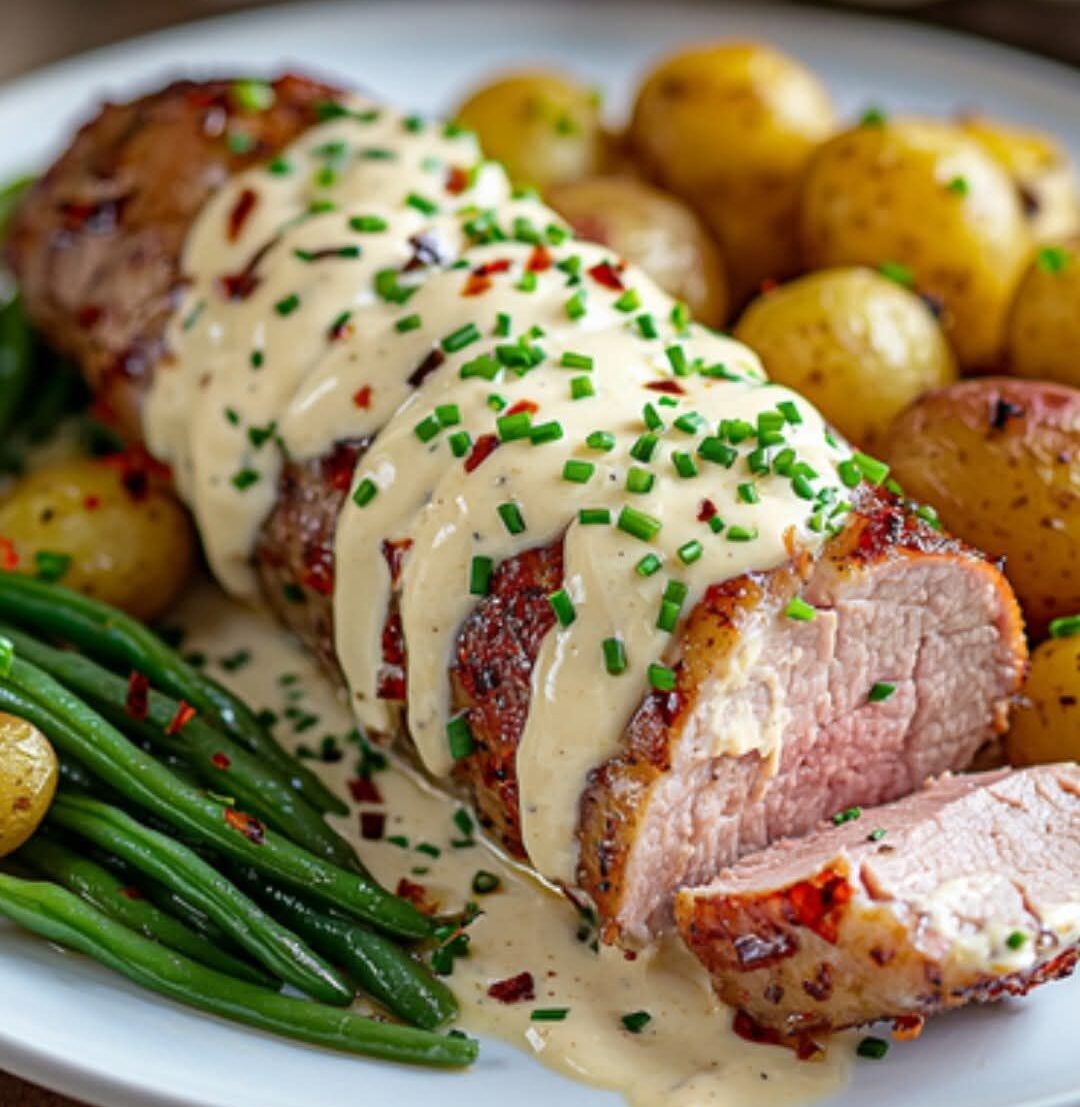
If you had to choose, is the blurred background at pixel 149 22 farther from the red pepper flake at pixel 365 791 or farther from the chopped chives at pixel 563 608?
the chopped chives at pixel 563 608

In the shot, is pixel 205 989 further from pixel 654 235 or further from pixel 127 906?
pixel 654 235

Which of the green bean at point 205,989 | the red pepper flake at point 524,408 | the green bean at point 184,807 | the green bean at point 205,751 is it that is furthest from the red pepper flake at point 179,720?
the red pepper flake at point 524,408

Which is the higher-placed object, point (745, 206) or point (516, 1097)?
point (745, 206)

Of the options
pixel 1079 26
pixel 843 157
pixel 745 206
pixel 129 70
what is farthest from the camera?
pixel 1079 26

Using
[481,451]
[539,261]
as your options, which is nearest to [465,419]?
[481,451]

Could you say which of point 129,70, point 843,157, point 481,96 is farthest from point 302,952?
point 129,70

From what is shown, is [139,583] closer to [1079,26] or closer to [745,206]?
[745,206]

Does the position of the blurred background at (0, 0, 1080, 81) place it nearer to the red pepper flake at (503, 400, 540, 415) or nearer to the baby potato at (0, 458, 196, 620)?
the baby potato at (0, 458, 196, 620)
